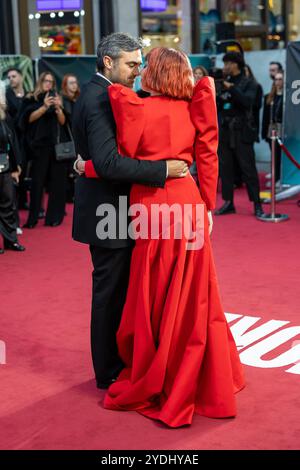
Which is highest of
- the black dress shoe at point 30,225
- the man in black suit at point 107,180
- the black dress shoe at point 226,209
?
the man in black suit at point 107,180

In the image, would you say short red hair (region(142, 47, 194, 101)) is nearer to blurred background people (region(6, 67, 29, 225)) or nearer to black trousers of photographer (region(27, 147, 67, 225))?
black trousers of photographer (region(27, 147, 67, 225))

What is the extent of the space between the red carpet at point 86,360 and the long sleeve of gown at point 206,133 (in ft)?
3.55

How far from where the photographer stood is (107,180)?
11.7ft

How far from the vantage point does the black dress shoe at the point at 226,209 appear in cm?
901

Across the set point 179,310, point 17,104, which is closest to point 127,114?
point 179,310

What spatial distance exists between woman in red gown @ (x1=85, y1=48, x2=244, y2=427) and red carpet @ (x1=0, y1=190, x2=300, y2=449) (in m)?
0.14

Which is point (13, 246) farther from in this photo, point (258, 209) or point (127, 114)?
point (127, 114)

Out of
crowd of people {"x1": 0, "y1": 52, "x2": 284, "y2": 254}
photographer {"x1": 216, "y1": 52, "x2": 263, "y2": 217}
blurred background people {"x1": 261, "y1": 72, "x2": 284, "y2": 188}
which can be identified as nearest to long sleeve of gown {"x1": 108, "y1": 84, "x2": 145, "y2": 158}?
crowd of people {"x1": 0, "y1": 52, "x2": 284, "y2": 254}

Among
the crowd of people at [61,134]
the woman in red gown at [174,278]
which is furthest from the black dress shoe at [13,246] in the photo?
the woman in red gown at [174,278]

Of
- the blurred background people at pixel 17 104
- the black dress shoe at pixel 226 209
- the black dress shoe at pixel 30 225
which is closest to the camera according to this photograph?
the black dress shoe at pixel 30 225

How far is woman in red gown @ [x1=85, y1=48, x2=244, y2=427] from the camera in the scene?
338cm

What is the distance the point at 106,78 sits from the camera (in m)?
3.63

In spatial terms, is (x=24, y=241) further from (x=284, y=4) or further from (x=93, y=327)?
(x=284, y=4)

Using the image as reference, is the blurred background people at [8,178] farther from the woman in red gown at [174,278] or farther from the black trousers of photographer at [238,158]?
the woman in red gown at [174,278]
